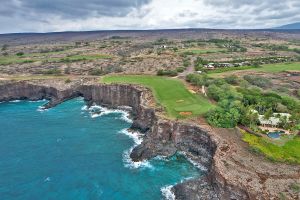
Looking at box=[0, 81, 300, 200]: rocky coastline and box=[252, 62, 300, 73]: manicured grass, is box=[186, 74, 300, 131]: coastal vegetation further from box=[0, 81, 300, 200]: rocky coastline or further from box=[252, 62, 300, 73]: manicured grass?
box=[252, 62, 300, 73]: manicured grass

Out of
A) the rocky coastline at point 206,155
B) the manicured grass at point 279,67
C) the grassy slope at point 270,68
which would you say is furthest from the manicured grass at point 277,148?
the manicured grass at point 279,67

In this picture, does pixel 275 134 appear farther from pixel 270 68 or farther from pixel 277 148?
pixel 270 68

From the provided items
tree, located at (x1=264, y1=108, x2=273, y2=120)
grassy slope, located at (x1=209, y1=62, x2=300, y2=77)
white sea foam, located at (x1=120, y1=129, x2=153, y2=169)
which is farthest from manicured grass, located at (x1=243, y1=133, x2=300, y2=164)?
grassy slope, located at (x1=209, y1=62, x2=300, y2=77)

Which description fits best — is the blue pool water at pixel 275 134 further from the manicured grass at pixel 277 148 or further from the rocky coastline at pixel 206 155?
the rocky coastline at pixel 206 155

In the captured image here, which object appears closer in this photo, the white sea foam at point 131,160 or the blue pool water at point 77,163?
the blue pool water at point 77,163

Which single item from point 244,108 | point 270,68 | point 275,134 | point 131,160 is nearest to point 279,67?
point 270,68

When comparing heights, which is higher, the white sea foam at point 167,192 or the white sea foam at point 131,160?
the white sea foam at point 131,160
